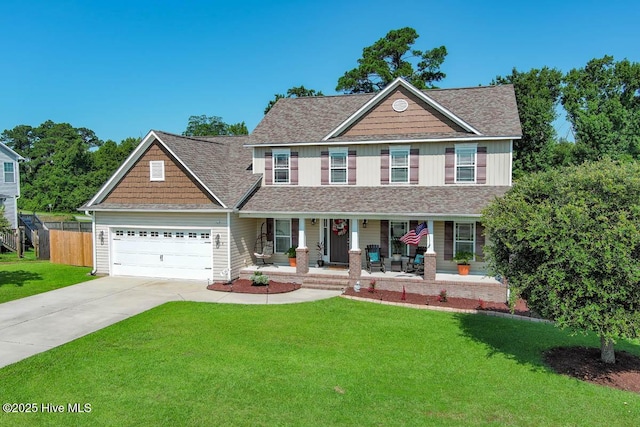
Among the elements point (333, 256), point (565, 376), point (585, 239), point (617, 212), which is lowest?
point (565, 376)

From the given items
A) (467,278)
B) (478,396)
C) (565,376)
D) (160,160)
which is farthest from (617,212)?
(160,160)

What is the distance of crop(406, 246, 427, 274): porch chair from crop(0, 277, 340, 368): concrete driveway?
11.5 feet

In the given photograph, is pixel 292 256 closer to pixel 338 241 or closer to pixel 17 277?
pixel 338 241

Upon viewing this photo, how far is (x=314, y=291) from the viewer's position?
54.6 ft

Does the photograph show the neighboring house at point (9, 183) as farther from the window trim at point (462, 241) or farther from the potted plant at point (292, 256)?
the window trim at point (462, 241)

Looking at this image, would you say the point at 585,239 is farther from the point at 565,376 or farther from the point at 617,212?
the point at 565,376

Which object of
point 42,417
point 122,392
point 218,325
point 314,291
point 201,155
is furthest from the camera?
point 201,155

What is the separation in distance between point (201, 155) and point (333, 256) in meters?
7.54

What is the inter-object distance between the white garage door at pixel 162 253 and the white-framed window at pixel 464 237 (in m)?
10.0

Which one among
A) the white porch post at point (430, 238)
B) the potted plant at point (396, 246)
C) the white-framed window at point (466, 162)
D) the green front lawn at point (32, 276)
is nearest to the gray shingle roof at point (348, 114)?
the white-framed window at point (466, 162)

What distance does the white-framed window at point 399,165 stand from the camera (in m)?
18.6

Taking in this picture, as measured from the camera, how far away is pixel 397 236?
18.6 meters

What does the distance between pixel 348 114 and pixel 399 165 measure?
4.06 meters

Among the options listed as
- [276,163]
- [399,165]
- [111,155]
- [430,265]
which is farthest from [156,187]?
[111,155]
